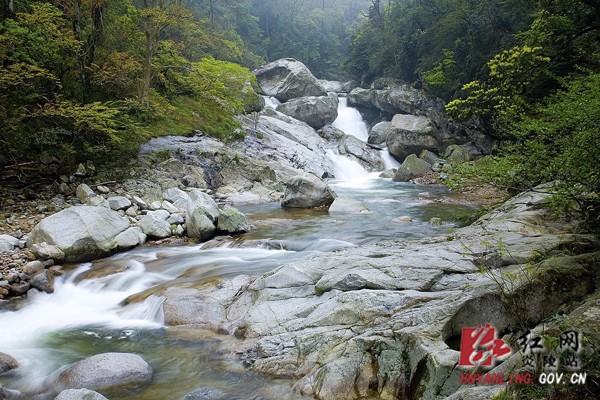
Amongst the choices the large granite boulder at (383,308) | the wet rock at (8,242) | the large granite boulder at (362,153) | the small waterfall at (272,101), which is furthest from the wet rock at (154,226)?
the small waterfall at (272,101)

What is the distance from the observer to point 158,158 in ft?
50.4

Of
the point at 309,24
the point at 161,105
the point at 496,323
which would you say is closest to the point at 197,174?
the point at 161,105

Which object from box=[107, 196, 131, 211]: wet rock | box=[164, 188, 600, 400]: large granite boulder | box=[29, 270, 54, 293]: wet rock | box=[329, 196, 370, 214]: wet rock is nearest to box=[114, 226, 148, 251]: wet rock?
box=[107, 196, 131, 211]: wet rock

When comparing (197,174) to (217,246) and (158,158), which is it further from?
(217,246)

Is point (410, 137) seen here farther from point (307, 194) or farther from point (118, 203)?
point (118, 203)

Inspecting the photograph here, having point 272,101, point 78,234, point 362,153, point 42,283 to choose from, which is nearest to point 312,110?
point 272,101

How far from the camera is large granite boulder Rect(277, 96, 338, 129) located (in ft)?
104

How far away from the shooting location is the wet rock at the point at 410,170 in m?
23.0

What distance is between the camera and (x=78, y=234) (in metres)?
8.00

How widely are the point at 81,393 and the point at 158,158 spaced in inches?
514

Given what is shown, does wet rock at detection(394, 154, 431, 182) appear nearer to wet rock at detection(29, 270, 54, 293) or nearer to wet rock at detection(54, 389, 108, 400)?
wet rock at detection(29, 270, 54, 293)

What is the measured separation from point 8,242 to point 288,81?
3219cm

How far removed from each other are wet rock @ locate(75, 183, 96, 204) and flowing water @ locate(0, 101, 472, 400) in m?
3.54

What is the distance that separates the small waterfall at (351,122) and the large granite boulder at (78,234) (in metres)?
27.1
